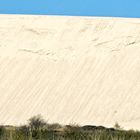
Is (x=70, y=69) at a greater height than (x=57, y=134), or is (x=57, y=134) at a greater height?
(x=70, y=69)

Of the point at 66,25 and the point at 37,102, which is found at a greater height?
the point at 66,25

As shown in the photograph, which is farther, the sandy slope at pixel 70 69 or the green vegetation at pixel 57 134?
the sandy slope at pixel 70 69

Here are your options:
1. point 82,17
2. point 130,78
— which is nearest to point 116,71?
point 130,78

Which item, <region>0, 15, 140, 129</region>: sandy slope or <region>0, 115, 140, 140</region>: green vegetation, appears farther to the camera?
<region>0, 15, 140, 129</region>: sandy slope

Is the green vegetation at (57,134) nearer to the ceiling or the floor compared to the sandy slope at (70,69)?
nearer to the floor

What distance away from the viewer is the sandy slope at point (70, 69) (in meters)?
34.7

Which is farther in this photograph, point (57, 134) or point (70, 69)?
point (70, 69)

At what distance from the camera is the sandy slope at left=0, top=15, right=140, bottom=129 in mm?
34719

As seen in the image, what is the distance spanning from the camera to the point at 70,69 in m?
38.6

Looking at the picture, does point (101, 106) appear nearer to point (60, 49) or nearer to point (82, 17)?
point (60, 49)

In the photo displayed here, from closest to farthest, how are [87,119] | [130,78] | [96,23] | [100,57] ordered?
[87,119], [130,78], [100,57], [96,23]

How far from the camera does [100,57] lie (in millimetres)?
38844

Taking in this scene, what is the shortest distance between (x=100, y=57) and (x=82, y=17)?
458cm

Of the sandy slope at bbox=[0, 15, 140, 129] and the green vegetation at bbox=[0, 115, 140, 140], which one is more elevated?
the sandy slope at bbox=[0, 15, 140, 129]
